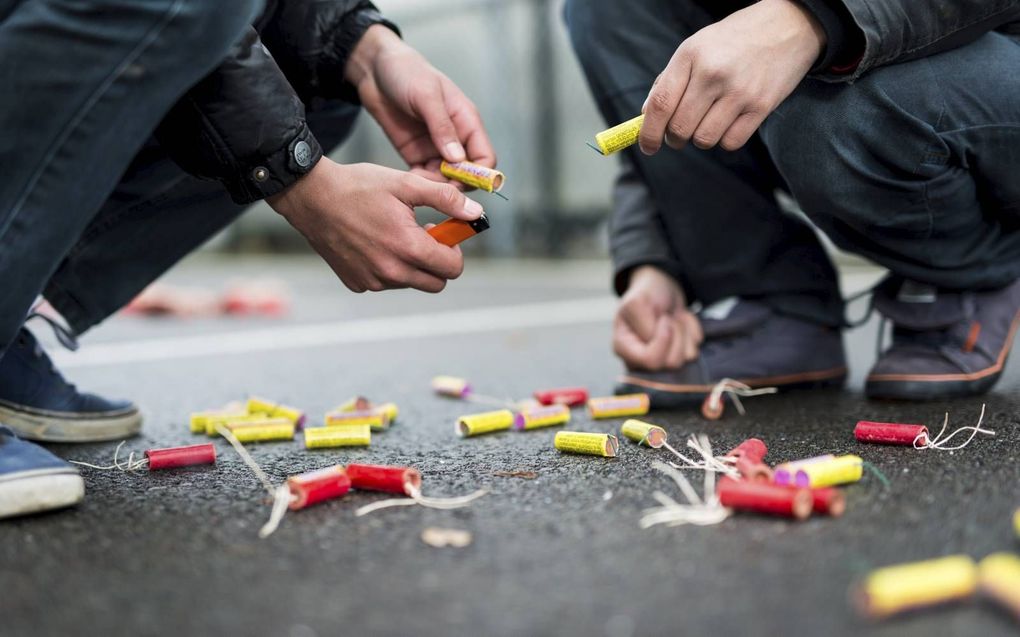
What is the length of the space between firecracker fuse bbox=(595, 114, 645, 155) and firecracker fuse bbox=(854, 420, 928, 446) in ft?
1.38

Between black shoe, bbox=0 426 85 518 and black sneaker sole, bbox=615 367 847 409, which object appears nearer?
black shoe, bbox=0 426 85 518

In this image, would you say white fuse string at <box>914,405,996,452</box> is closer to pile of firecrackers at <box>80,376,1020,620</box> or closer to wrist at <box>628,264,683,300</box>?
pile of firecrackers at <box>80,376,1020,620</box>

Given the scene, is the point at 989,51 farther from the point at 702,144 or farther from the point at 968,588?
the point at 968,588

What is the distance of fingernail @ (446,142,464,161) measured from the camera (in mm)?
1261

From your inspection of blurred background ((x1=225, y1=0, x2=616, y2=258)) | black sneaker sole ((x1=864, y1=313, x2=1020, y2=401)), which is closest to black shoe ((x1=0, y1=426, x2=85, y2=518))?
black sneaker sole ((x1=864, y1=313, x2=1020, y2=401))

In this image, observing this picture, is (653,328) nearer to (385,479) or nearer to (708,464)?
(708,464)

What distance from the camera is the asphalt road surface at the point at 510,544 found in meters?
0.67

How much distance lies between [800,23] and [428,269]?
50cm

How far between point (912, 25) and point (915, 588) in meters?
0.72

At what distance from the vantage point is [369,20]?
1.34 m

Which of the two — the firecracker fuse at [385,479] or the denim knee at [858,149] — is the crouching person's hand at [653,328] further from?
the firecracker fuse at [385,479]

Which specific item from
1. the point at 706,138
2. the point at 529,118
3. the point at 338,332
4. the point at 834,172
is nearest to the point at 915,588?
the point at 706,138

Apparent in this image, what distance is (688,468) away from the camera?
3.38ft

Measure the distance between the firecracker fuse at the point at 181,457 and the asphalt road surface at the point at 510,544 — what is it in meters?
0.02
